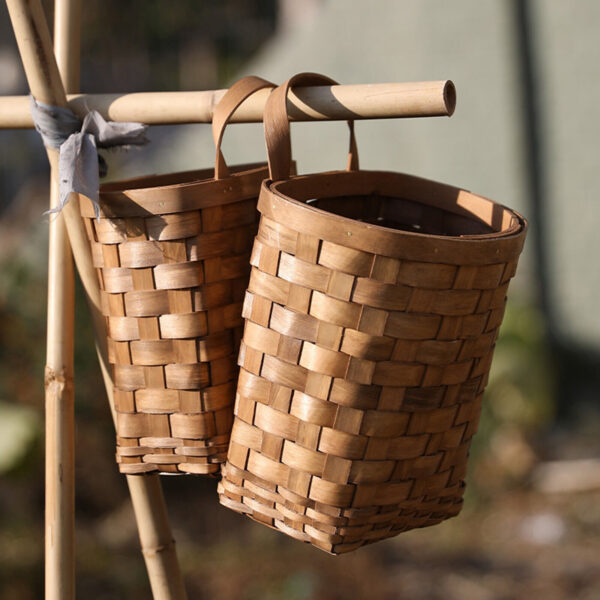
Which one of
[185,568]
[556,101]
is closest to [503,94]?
[556,101]

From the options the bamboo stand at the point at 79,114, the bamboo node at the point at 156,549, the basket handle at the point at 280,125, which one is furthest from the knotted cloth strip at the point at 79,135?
the bamboo node at the point at 156,549

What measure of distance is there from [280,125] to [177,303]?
21 centimetres

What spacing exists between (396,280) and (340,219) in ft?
0.24

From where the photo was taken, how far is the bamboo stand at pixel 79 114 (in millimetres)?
782

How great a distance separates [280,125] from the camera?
2.55 feet

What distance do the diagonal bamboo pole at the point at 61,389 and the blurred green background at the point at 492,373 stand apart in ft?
4.26

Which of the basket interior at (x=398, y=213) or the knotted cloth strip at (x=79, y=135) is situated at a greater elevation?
the knotted cloth strip at (x=79, y=135)

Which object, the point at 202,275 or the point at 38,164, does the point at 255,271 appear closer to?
the point at 202,275

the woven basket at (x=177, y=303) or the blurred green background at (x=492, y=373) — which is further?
the blurred green background at (x=492, y=373)

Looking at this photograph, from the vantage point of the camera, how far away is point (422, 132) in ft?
10.2

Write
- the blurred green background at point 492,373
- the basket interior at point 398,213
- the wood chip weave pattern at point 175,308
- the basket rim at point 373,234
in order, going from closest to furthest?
the basket rim at point 373,234
the wood chip weave pattern at point 175,308
the basket interior at point 398,213
the blurred green background at point 492,373

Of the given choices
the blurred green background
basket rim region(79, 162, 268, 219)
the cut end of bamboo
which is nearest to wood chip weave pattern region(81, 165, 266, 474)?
basket rim region(79, 162, 268, 219)

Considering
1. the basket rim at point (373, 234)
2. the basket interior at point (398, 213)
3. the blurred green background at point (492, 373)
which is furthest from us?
the blurred green background at point (492, 373)

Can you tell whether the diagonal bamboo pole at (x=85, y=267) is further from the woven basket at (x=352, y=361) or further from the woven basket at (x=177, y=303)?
the woven basket at (x=352, y=361)
